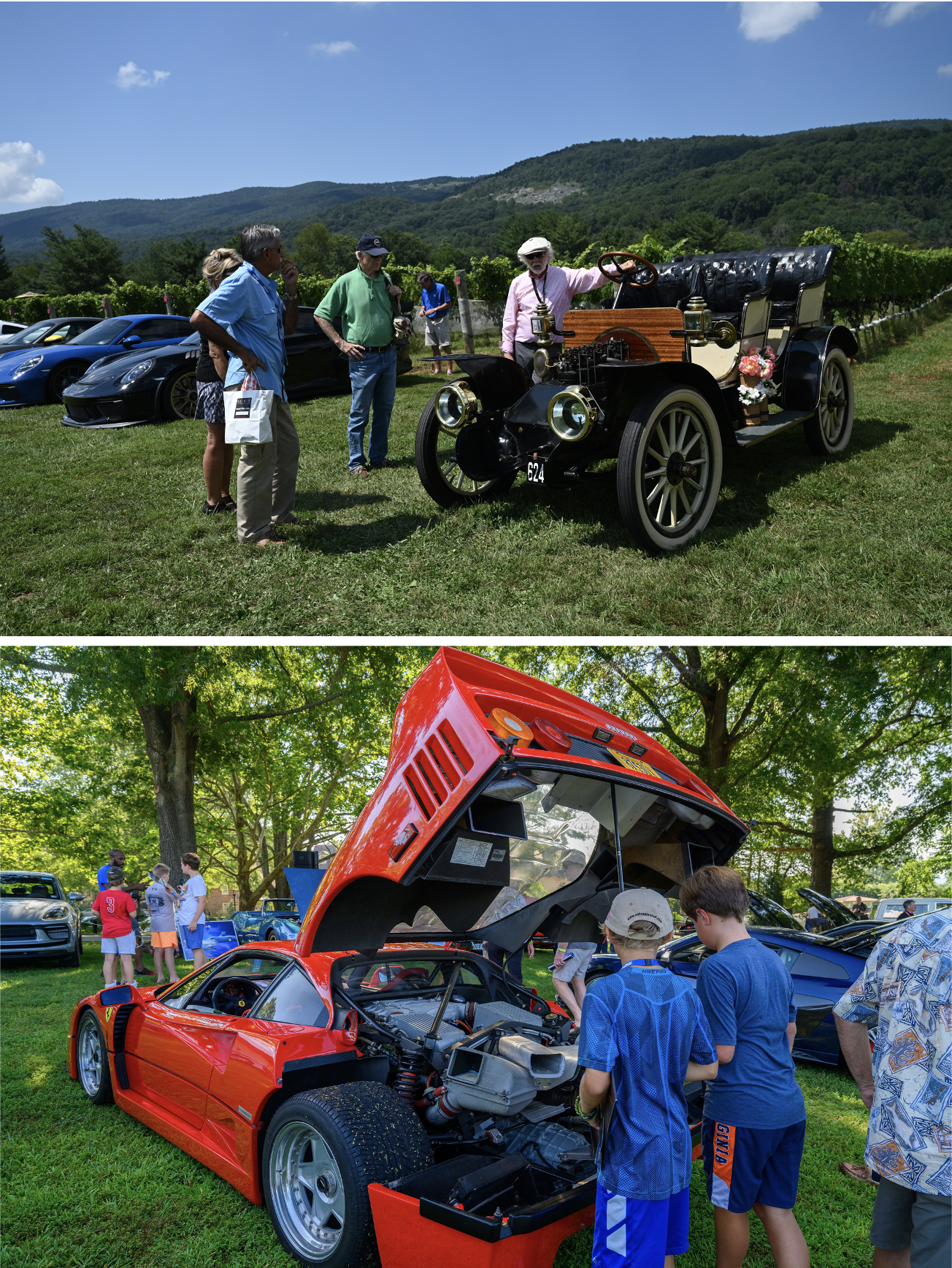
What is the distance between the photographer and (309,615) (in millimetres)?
5184

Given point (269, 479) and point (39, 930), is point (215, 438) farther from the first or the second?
point (39, 930)

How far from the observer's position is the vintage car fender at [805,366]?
25.6ft

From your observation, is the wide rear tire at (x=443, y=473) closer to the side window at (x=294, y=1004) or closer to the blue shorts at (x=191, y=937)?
the side window at (x=294, y=1004)

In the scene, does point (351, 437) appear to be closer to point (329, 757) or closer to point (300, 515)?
point (300, 515)

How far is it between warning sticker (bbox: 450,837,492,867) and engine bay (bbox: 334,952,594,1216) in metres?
0.66

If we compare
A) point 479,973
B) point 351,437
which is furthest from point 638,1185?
point 351,437

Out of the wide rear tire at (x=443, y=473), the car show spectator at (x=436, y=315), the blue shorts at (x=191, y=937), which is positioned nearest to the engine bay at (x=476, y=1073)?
the wide rear tire at (x=443, y=473)

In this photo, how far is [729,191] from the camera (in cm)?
11281

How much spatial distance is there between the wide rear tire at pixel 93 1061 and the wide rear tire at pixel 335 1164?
1.76m

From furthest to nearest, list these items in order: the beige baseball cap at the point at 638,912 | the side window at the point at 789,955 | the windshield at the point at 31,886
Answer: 1. the windshield at the point at 31,886
2. the side window at the point at 789,955
3. the beige baseball cap at the point at 638,912

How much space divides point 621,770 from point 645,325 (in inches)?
183

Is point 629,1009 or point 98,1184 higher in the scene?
point 629,1009

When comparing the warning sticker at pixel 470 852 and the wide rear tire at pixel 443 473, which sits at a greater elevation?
the wide rear tire at pixel 443 473

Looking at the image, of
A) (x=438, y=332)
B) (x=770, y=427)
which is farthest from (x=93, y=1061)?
(x=438, y=332)
